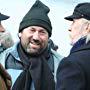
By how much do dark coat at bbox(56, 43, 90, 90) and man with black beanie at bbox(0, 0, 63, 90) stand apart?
1.20 m

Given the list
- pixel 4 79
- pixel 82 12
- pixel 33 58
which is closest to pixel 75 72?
pixel 4 79

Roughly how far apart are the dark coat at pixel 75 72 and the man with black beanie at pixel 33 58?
3.93 ft

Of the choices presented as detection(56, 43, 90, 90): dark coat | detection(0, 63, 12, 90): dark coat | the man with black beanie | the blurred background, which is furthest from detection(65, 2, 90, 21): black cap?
the blurred background

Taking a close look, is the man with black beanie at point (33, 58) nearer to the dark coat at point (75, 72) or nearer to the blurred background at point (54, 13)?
the dark coat at point (75, 72)

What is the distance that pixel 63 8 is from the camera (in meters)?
7.75

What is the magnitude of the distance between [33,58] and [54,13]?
12.8ft

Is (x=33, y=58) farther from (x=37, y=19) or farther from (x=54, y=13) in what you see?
(x=54, y=13)

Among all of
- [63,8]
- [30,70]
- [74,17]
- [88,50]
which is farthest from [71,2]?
[88,50]

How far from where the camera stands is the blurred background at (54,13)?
7230 millimetres

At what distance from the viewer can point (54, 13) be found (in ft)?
25.3

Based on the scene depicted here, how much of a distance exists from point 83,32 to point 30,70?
3.70 ft

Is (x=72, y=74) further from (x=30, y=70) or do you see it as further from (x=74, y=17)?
(x=30, y=70)

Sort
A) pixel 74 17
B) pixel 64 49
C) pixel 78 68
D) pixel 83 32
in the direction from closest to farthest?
pixel 78 68 < pixel 83 32 < pixel 74 17 < pixel 64 49

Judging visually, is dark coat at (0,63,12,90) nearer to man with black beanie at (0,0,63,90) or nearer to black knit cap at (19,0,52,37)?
man with black beanie at (0,0,63,90)
